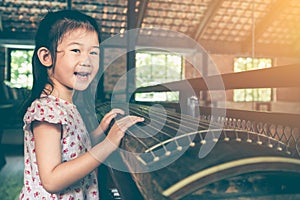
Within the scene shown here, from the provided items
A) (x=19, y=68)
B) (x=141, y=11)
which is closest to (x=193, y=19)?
(x=141, y=11)

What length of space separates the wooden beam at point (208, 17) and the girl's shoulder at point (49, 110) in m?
7.40

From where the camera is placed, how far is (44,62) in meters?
1.14

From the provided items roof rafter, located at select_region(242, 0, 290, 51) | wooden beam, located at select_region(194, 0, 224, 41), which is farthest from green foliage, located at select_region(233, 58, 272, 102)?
wooden beam, located at select_region(194, 0, 224, 41)

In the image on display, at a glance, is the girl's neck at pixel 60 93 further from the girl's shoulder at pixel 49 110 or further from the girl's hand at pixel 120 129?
the girl's hand at pixel 120 129

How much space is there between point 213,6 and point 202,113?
18.9 ft

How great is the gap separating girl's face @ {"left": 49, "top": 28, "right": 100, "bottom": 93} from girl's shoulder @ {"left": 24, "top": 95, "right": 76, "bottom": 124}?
0.24ft

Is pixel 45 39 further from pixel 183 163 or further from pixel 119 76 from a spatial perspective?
pixel 119 76

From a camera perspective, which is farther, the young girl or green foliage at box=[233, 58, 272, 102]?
green foliage at box=[233, 58, 272, 102]

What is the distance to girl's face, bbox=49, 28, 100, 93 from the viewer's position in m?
1.11

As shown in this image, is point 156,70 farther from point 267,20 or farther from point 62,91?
point 62,91

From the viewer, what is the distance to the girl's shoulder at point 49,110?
38.7 inches

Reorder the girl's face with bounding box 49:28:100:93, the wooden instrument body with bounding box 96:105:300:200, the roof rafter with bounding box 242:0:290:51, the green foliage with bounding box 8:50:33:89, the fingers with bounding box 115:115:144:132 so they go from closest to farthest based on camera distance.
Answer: the wooden instrument body with bounding box 96:105:300:200 → the fingers with bounding box 115:115:144:132 → the girl's face with bounding box 49:28:100:93 → the roof rafter with bounding box 242:0:290:51 → the green foliage with bounding box 8:50:33:89

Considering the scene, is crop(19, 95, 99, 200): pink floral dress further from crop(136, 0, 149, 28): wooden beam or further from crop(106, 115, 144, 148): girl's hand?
crop(136, 0, 149, 28): wooden beam

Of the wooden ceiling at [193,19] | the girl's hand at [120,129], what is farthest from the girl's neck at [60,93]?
the wooden ceiling at [193,19]
